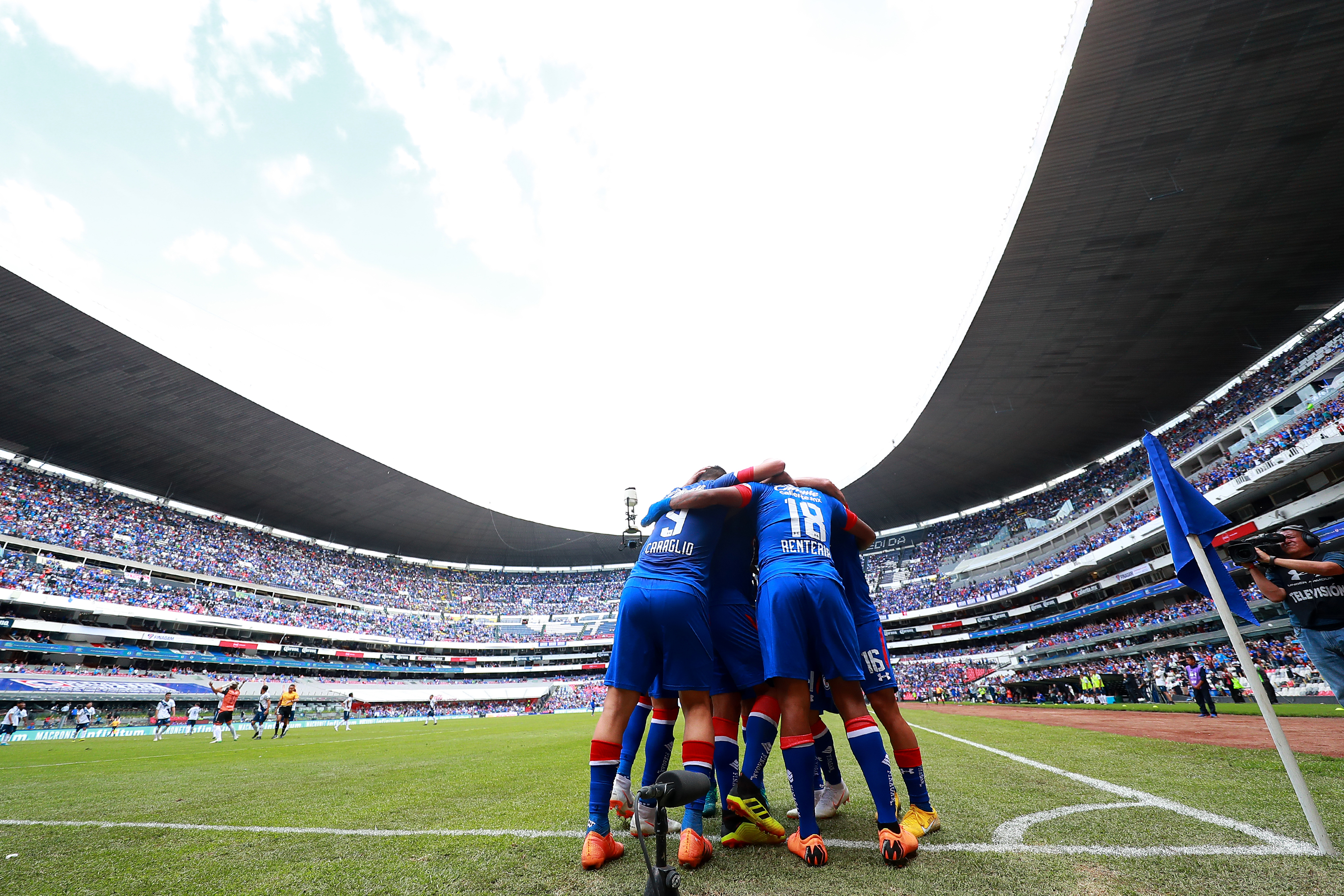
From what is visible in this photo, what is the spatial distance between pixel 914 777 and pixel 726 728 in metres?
1.06

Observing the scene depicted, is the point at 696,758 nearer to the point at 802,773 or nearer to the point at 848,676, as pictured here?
the point at 802,773

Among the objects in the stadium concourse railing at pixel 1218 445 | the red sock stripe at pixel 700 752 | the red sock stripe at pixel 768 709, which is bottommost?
the red sock stripe at pixel 700 752

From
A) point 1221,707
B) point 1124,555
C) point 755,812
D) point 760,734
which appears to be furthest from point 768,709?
point 1124,555

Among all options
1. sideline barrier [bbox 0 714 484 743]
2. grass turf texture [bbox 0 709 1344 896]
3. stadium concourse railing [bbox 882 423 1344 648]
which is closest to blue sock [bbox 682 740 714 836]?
grass turf texture [bbox 0 709 1344 896]

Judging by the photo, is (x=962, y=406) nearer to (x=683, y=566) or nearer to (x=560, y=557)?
(x=683, y=566)

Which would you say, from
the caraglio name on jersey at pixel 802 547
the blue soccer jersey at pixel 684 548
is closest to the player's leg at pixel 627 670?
the blue soccer jersey at pixel 684 548

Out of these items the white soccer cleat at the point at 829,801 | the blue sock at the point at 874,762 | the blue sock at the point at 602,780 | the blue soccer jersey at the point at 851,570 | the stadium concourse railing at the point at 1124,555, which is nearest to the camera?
the blue sock at the point at 874,762

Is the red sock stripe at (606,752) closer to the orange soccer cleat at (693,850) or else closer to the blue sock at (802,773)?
the orange soccer cleat at (693,850)

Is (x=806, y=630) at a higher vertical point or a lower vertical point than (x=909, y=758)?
higher

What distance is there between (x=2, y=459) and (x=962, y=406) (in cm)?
5420

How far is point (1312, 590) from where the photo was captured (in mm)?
3578

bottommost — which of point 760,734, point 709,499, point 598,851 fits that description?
point 598,851

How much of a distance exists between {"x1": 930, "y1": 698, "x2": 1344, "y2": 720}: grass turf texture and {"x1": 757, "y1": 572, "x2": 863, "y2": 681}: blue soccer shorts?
609cm

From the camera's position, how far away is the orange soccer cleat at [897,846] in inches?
94.0
